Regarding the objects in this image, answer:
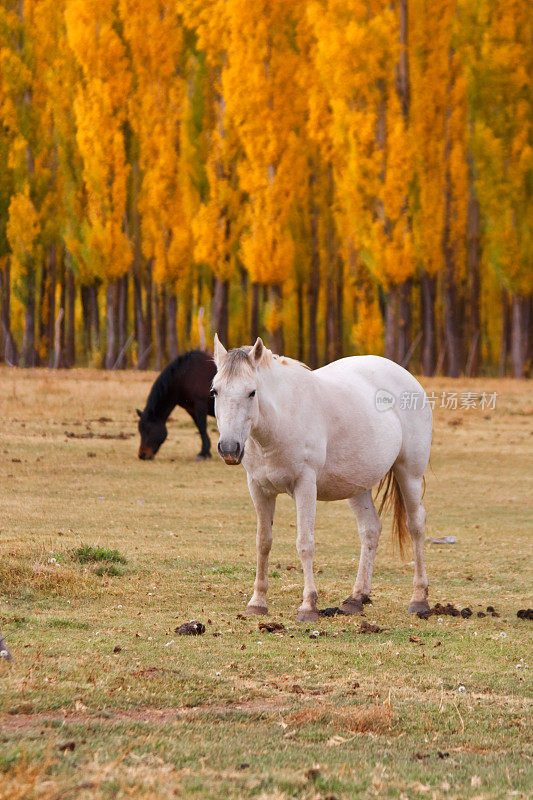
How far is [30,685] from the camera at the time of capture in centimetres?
445

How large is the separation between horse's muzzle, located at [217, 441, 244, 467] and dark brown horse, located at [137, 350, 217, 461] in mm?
8763

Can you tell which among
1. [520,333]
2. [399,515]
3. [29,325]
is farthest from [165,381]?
[29,325]

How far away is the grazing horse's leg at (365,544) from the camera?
659cm

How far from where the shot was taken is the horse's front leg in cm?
604

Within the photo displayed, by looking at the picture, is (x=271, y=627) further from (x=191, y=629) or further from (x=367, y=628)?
(x=367, y=628)

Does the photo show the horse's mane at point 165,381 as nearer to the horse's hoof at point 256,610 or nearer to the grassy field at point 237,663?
the grassy field at point 237,663

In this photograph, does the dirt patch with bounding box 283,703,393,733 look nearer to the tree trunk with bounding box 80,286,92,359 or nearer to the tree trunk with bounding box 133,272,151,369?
the tree trunk with bounding box 133,272,151,369

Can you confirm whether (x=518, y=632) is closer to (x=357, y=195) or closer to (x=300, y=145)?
(x=357, y=195)

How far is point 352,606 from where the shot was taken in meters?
6.43

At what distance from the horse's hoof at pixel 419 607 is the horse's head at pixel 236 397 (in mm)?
1772

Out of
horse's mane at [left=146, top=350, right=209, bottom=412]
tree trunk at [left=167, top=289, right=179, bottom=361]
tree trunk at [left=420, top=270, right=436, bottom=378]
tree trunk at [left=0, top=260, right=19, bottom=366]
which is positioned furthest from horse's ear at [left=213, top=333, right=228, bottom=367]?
tree trunk at [left=0, top=260, right=19, bottom=366]

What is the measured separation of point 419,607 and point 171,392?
8332mm

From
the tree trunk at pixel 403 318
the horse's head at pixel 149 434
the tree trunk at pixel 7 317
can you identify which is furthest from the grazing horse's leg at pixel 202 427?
the tree trunk at pixel 7 317

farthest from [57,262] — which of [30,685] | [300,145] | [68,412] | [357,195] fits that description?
[30,685]
